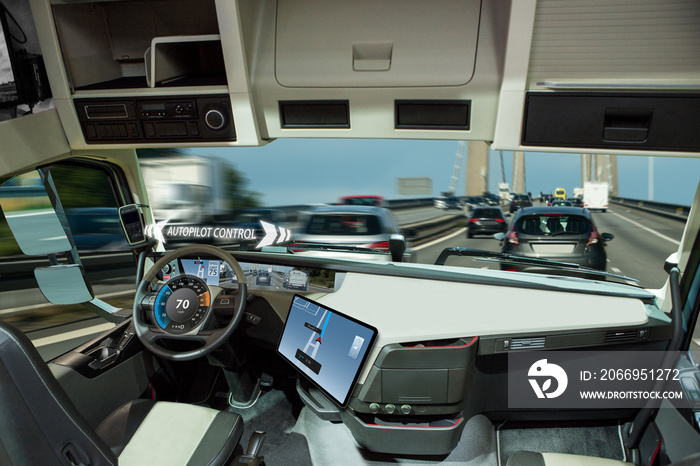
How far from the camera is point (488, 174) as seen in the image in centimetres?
173

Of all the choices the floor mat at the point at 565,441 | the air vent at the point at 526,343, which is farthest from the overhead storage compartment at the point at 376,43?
the floor mat at the point at 565,441

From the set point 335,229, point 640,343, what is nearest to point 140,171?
point 335,229

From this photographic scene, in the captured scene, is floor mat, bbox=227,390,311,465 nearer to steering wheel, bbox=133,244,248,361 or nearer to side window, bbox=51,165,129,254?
steering wheel, bbox=133,244,248,361

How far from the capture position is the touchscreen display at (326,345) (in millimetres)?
1872

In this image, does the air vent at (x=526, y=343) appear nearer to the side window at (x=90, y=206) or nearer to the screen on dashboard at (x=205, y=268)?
the screen on dashboard at (x=205, y=268)

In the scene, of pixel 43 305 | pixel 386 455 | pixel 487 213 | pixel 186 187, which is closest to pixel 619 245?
pixel 487 213

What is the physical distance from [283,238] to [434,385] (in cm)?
112

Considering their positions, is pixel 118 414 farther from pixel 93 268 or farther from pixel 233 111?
pixel 233 111

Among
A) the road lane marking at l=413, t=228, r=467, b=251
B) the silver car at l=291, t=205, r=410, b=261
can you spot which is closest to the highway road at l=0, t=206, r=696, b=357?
the road lane marking at l=413, t=228, r=467, b=251

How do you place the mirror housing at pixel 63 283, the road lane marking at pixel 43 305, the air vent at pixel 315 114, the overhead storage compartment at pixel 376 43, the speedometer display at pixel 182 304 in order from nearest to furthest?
the overhead storage compartment at pixel 376 43
the air vent at pixel 315 114
the speedometer display at pixel 182 304
the mirror housing at pixel 63 283
the road lane marking at pixel 43 305

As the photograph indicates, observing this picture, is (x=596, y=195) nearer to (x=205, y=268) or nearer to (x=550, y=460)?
(x=550, y=460)

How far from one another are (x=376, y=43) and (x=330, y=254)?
119 centimetres

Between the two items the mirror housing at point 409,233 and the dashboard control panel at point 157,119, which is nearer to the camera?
the dashboard control panel at point 157,119

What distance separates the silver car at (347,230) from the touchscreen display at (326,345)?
0.33m
